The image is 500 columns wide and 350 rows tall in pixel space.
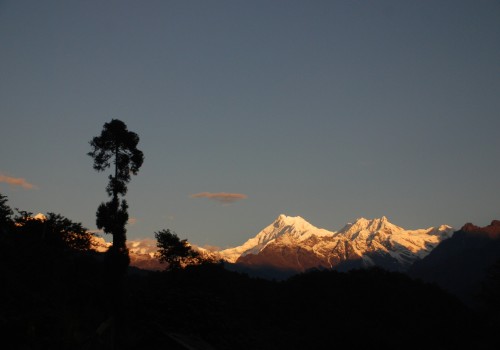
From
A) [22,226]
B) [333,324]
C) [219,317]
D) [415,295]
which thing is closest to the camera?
[219,317]

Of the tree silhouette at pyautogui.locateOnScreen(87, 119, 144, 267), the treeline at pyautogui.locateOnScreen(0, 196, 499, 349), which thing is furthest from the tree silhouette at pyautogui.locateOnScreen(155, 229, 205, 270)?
the tree silhouette at pyautogui.locateOnScreen(87, 119, 144, 267)

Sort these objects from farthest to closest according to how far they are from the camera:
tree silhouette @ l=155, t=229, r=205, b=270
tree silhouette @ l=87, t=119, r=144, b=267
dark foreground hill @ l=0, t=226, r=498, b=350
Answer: tree silhouette @ l=155, t=229, r=205, b=270, tree silhouette @ l=87, t=119, r=144, b=267, dark foreground hill @ l=0, t=226, r=498, b=350

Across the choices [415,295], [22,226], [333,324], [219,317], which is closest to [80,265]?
[22,226]

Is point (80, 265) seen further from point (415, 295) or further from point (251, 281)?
point (415, 295)

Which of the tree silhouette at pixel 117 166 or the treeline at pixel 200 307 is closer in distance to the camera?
the treeline at pixel 200 307

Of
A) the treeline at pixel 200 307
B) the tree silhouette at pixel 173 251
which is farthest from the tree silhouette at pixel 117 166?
the tree silhouette at pixel 173 251

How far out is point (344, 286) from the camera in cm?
6994

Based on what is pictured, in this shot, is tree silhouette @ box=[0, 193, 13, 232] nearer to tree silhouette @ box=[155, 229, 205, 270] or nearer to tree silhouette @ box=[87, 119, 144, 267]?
tree silhouette @ box=[87, 119, 144, 267]

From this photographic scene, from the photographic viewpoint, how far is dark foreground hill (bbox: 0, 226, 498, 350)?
59.2 ft

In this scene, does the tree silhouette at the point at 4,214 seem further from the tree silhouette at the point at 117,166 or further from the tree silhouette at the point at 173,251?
the tree silhouette at the point at 173,251

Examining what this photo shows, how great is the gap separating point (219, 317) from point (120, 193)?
19.2m

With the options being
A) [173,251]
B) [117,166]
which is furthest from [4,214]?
[173,251]

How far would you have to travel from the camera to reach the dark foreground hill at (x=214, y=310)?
18047 mm

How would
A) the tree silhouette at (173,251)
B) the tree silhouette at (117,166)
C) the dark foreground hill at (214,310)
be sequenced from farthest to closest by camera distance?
1. the tree silhouette at (173,251)
2. the tree silhouette at (117,166)
3. the dark foreground hill at (214,310)
